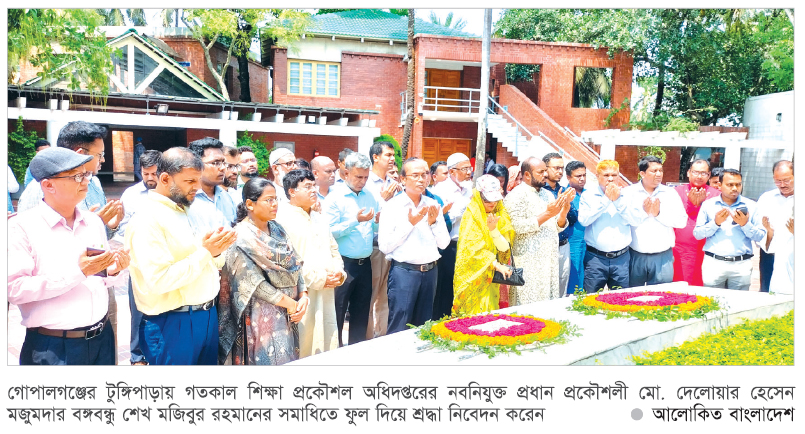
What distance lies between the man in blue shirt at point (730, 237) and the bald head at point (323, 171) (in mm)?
3475

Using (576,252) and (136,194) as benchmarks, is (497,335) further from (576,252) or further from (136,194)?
(136,194)

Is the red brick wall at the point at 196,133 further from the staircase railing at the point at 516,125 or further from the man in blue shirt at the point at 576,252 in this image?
the man in blue shirt at the point at 576,252

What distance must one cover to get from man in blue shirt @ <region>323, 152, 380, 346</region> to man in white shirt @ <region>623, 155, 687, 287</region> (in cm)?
246

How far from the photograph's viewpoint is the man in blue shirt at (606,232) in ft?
19.4

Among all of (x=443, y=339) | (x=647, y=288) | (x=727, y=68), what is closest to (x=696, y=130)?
(x=727, y=68)

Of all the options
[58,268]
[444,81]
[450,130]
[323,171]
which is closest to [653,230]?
[323,171]

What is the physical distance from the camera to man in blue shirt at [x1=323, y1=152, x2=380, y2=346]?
534cm

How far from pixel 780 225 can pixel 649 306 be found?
77.7 inches

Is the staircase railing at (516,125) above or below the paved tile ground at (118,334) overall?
A: above

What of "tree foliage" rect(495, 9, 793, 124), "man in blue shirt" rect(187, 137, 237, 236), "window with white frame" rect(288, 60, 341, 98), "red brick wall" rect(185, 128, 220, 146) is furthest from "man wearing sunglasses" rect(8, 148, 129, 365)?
"window with white frame" rect(288, 60, 341, 98)

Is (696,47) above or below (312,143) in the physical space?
above

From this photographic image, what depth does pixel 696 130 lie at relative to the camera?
20.2m

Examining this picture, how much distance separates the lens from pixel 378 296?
591 cm

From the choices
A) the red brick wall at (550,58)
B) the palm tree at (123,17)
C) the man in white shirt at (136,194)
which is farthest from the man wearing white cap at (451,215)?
the palm tree at (123,17)
